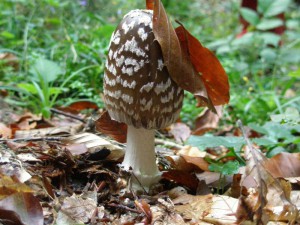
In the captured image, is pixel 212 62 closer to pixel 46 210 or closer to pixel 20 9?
pixel 46 210

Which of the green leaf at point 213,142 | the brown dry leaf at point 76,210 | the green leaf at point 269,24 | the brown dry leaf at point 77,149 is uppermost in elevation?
the green leaf at point 269,24

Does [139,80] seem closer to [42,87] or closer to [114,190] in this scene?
[114,190]

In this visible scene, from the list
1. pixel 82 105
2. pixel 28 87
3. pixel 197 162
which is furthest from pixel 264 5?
pixel 197 162

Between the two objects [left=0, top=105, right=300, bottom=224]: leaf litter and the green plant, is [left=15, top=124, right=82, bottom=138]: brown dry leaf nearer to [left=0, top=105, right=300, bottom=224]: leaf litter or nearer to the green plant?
[left=0, top=105, right=300, bottom=224]: leaf litter

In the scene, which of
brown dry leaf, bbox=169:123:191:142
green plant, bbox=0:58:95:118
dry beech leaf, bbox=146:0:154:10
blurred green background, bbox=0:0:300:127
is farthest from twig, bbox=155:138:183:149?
dry beech leaf, bbox=146:0:154:10

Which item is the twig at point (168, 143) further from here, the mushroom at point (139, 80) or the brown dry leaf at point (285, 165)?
the mushroom at point (139, 80)

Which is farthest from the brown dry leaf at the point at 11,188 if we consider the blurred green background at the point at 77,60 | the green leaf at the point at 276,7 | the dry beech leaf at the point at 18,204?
the green leaf at the point at 276,7
